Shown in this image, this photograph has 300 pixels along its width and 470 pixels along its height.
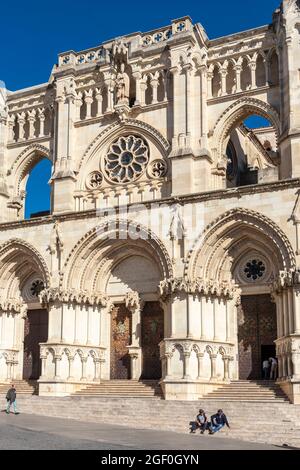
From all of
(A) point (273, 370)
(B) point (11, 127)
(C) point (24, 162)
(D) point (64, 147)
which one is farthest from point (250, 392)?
(B) point (11, 127)

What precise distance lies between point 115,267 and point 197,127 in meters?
6.18

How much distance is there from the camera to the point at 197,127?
25.1 metres

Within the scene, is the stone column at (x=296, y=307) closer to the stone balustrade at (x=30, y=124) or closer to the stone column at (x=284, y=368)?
the stone column at (x=284, y=368)

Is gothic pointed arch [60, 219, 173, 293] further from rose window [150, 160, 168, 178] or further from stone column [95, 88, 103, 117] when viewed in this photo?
stone column [95, 88, 103, 117]

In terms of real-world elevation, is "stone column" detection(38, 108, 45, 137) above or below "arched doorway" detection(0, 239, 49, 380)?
above

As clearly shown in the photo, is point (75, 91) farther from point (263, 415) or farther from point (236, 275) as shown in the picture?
point (263, 415)

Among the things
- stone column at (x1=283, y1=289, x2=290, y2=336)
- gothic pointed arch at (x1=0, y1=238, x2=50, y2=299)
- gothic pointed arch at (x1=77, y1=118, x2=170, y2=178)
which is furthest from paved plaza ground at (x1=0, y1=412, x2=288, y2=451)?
gothic pointed arch at (x1=77, y1=118, x2=170, y2=178)

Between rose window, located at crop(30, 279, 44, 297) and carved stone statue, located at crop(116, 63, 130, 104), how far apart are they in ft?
26.2

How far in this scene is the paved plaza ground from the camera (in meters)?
13.6

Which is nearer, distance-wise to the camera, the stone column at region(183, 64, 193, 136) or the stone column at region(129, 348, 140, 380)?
the stone column at region(129, 348, 140, 380)

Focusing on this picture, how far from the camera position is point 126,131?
2678cm

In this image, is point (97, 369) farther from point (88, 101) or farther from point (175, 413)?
point (88, 101)

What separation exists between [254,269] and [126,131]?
843 centimetres

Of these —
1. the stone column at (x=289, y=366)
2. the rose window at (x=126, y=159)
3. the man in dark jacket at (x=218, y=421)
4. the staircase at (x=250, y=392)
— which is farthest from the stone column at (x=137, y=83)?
the man in dark jacket at (x=218, y=421)
